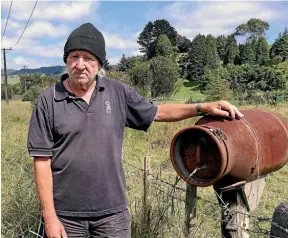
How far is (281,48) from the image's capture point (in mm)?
62719

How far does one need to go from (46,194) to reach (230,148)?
3.40ft

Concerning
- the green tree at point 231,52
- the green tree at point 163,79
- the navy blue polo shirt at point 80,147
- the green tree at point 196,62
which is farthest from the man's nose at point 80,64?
the green tree at point 231,52

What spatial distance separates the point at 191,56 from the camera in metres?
64.3

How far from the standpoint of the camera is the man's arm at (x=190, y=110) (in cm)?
258

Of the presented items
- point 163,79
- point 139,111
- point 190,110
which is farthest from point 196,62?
point 139,111

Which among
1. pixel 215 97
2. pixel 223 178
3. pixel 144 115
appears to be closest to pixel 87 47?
pixel 144 115

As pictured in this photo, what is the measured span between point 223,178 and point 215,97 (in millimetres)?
20922

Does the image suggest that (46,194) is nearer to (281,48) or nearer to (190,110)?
(190,110)

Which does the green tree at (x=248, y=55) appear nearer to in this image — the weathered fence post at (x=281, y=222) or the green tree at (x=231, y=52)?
the green tree at (x=231, y=52)

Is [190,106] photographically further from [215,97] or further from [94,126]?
[215,97]

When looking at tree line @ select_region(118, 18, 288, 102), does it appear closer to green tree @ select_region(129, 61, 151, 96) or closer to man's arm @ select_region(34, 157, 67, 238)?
green tree @ select_region(129, 61, 151, 96)

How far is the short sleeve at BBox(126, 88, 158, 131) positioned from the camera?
2.55 m

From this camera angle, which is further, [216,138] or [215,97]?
[215,97]

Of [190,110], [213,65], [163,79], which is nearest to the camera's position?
[190,110]
